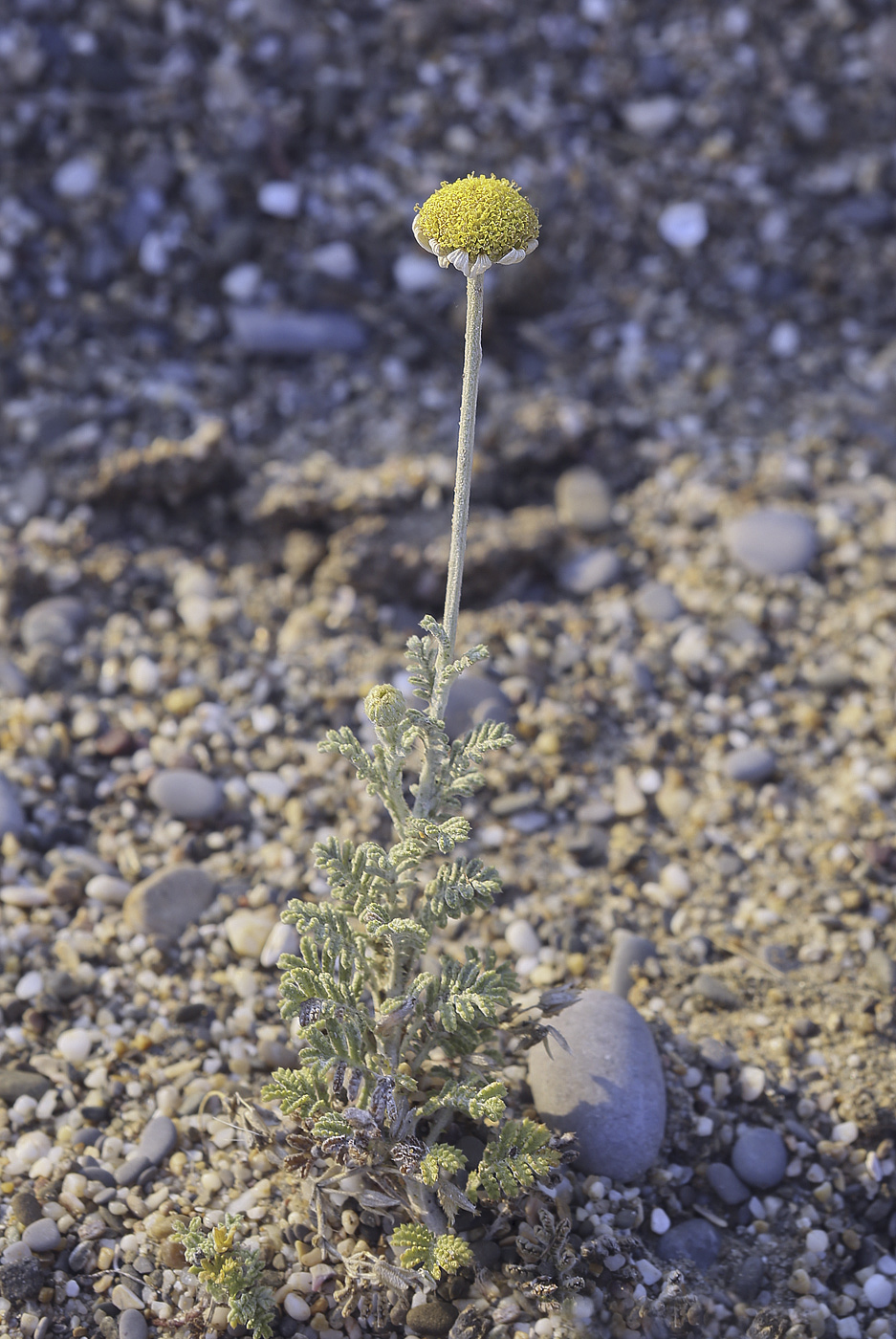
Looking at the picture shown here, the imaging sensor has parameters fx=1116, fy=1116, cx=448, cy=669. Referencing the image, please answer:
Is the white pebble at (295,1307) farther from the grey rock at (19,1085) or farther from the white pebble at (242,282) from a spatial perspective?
the white pebble at (242,282)

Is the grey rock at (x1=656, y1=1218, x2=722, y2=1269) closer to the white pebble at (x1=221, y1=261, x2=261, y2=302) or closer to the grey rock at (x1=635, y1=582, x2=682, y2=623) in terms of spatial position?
the grey rock at (x1=635, y1=582, x2=682, y2=623)

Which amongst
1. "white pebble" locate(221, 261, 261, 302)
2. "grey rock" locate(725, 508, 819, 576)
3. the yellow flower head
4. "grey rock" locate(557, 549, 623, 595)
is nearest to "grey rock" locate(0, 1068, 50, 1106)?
the yellow flower head

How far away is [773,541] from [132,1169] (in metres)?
3.23

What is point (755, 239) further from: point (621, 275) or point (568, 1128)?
point (568, 1128)

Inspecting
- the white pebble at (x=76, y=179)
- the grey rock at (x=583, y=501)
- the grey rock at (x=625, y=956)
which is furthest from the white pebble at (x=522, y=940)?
the white pebble at (x=76, y=179)

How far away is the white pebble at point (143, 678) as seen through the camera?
412cm

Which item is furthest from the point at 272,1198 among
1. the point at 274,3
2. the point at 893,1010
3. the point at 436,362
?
the point at 274,3

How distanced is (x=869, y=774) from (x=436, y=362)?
2.69m

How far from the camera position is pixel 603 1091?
284 centimetres

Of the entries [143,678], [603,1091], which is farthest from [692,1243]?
[143,678]

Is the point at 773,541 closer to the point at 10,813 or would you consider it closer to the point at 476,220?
the point at 476,220

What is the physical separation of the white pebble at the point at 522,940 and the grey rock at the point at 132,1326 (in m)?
1.40

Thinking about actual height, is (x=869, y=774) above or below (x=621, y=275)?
below

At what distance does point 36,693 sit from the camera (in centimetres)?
409
